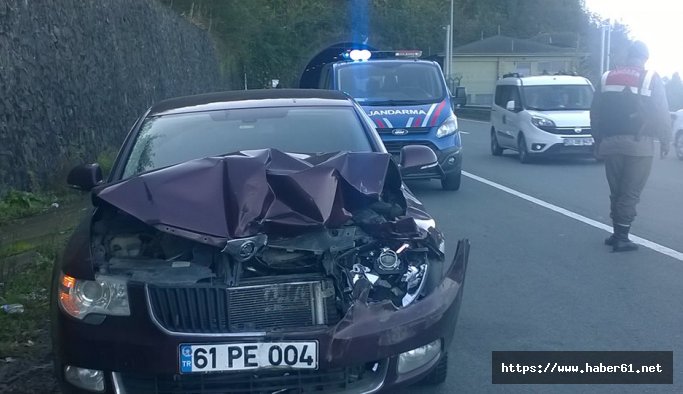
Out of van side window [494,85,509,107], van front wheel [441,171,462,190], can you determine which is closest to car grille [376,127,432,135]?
van front wheel [441,171,462,190]

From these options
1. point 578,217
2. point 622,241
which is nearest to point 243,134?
point 622,241

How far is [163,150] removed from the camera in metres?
6.60

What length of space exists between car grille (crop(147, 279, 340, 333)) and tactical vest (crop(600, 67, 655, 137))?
5559 mm

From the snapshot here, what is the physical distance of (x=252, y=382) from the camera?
4.61m

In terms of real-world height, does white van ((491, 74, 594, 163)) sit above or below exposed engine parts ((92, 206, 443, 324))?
below

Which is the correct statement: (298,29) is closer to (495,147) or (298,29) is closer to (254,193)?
(495,147)

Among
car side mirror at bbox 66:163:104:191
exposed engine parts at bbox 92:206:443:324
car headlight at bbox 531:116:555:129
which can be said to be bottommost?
car headlight at bbox 531:116:555:129

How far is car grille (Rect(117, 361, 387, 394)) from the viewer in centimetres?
459

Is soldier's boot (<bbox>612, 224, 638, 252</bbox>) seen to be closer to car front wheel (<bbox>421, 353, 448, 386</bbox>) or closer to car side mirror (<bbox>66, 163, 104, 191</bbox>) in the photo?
car front wheel (<bbox>421, 353, 448, 386</bbox>)

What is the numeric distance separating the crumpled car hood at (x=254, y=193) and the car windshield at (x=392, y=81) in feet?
33.0

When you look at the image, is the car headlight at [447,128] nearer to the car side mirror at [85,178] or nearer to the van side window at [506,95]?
the van side window at [506,95]

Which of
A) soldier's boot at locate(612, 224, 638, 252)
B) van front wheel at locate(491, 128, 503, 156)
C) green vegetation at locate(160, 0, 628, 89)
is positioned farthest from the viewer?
green vegetation at locate(160, 0, 628, 89)

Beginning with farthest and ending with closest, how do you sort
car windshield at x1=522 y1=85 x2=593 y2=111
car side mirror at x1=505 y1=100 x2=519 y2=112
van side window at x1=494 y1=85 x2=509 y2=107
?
van side window at x1=494 y1=85 x2=509 y2=107
car side mirror at x1=505 y1=100 x2=519 y2=112
car windshield at x1=522 y1=85 x2=593 y2=111

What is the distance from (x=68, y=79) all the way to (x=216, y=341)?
12.6 m
